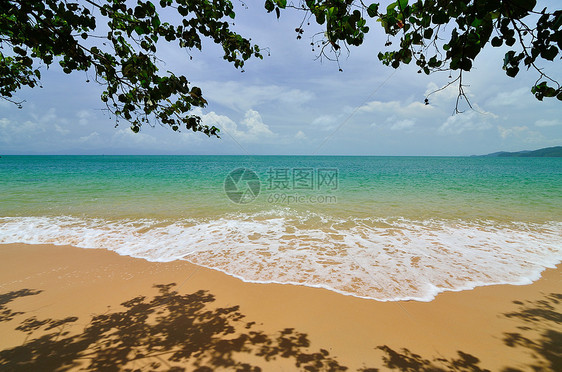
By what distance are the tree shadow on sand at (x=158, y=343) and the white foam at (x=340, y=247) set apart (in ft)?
5.39

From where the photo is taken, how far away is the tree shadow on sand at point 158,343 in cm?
325

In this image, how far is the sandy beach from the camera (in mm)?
3316

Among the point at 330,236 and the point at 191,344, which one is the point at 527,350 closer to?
the point at 191,344

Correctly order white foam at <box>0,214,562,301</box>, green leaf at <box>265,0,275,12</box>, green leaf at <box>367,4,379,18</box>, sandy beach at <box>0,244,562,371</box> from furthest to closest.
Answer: white foam at <box>0,214,562,301</box>, sandy beach at <box>0,244,562,371</box>, green leaf at <box>265,0,275,12</box>, green leaf at <box>367,4,379,18</box>

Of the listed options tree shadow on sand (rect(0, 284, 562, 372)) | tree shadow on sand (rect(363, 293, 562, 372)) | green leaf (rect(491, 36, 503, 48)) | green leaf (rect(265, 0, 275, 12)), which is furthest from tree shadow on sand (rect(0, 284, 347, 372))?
green leaf (rect(265, 0, 275, 12))

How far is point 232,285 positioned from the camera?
5.35m

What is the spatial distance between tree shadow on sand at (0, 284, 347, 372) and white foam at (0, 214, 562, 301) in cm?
164

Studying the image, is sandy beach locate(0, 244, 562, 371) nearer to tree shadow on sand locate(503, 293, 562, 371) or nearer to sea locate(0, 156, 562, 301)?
tree shadow on sand locate(503, 293, 562, 371)

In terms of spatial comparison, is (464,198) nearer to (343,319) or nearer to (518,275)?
(518,275)

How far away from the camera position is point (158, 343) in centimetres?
363

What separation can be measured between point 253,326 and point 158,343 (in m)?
1.46
